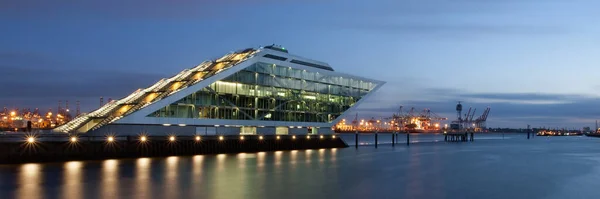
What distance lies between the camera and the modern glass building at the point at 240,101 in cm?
6675

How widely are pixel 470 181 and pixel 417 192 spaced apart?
915 cm

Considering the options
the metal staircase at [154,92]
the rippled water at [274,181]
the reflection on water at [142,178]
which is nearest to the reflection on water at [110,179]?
the rippled water at [274,181]

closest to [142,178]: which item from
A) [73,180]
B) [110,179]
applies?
[110,179]

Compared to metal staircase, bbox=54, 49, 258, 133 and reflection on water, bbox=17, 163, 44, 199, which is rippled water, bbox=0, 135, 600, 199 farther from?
metal staircase, bbox=54, 49, 258, 133

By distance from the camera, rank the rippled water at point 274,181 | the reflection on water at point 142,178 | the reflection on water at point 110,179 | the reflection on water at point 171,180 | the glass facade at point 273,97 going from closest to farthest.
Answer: the reflection on water at point 110,179, the reflection on water at point 171,180, the reflection on water at point 142,178, the rippled water at point 274,181, the glass facade at point 273,97

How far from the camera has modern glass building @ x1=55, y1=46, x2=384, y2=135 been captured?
66.8 m

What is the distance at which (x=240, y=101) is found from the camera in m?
78.1

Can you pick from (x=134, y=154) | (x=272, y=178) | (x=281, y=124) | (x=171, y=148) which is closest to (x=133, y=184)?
(x=272, y=178)

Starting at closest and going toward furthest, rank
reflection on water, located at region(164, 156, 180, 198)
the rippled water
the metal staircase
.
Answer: reflection on water, located at region(164, 156, 180, 198) → the rippled water → the metal staircase

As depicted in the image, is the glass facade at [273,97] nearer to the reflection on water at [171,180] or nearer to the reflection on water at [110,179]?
the reflection on water at [110,179]

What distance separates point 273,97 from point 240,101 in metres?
6.38

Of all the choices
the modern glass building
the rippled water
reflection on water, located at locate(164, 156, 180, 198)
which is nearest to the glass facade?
the modern glass building

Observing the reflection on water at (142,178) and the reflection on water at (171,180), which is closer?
the reflection on water at (171,180)

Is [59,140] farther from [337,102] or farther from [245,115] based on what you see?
[337,102]
